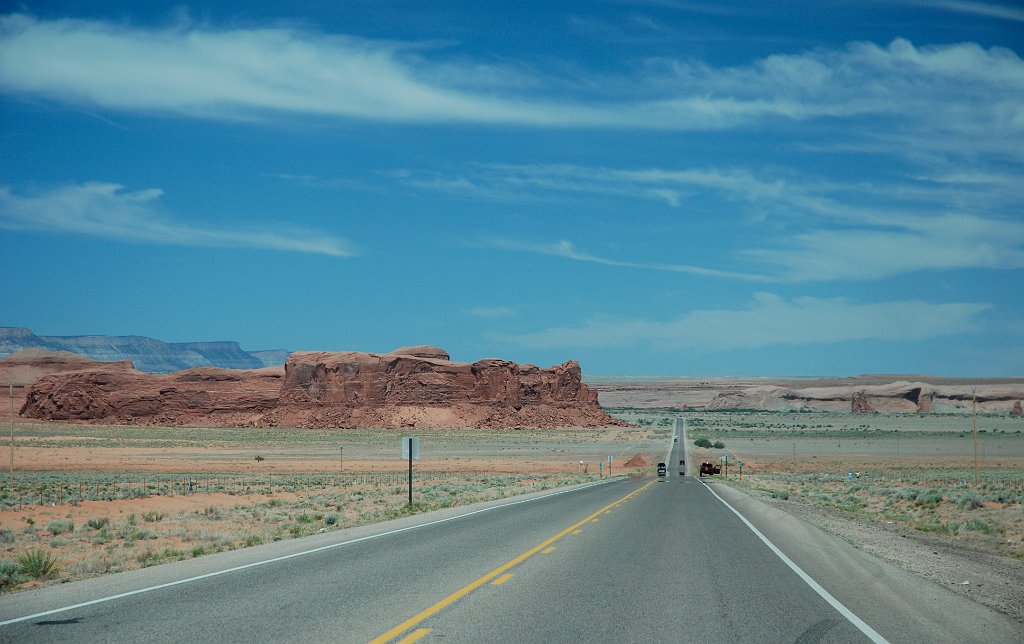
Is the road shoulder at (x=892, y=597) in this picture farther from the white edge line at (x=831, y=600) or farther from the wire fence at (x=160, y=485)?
the wire fence at (x=160, y=485)

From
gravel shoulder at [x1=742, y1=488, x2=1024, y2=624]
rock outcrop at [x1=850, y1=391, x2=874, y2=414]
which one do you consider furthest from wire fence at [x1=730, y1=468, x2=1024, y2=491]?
rock outcrop at [x1=850, y1=391, x2=874, y2=414]

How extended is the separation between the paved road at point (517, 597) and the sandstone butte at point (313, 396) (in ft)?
335

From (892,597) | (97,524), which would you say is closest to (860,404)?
(97,524)

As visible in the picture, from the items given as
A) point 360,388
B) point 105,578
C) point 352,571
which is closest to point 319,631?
point 352,571

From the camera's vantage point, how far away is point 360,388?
12100cm

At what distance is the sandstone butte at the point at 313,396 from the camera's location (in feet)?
382

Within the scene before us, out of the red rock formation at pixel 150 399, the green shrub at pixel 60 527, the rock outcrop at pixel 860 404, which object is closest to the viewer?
the green shrub at pixel 60 527

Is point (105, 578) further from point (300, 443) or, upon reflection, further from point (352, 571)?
point (300, 443)

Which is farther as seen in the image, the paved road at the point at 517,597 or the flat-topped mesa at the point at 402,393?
the flat-topped mesa at the point at 402,393

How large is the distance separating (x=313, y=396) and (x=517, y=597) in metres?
113

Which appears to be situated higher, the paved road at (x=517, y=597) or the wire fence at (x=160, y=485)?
the paved road at (x=517, y=597)

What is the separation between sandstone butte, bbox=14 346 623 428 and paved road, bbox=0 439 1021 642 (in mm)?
102133

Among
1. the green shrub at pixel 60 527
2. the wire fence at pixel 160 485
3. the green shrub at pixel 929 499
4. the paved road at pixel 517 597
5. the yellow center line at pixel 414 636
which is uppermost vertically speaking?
the yellow center line at pixel 414 636

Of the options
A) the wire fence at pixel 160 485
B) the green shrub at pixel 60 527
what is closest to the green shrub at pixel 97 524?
the green shrub at pixel 60 527
